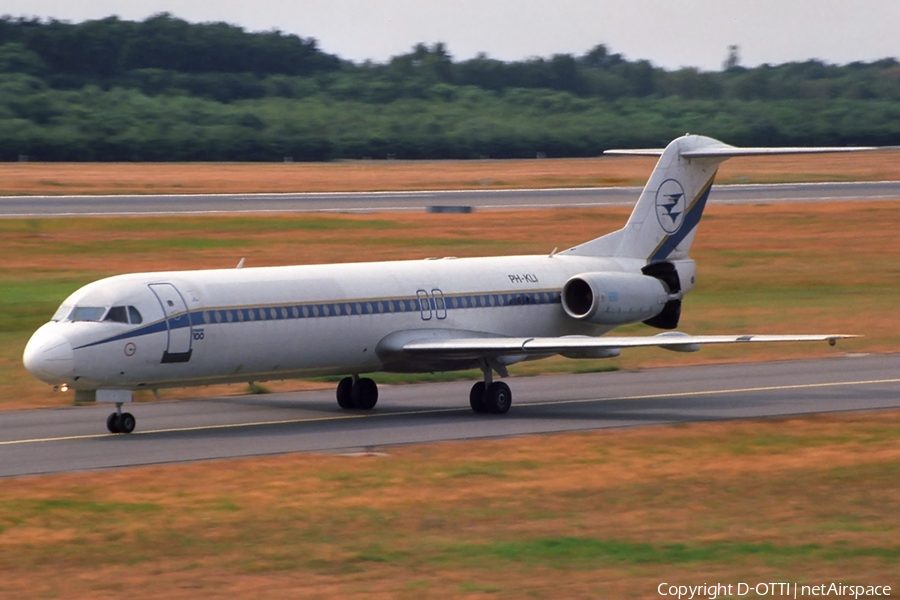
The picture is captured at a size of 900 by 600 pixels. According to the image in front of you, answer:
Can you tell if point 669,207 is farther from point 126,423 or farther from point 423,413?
point 126,423

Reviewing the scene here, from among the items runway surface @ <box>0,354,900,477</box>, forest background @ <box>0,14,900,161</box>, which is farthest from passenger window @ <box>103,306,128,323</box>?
forest background @ <box>0,14,900,161</box>

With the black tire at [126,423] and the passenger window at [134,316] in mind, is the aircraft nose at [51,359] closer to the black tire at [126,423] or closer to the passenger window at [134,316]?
the passenger window at [134,316]

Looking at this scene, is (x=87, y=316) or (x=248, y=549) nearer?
(x=248, y=549)

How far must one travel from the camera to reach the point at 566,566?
44.4ft

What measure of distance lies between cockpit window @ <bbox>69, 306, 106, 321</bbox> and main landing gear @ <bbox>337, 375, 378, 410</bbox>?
17.7 feet

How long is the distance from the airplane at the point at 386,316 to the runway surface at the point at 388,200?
34016 mm

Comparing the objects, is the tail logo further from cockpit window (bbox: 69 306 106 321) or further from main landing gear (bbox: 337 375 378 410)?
cockpit window (bbox: 69 306 106 321)

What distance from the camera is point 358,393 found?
25453 mm

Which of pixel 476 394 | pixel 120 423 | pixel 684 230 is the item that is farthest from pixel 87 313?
pixel 684 230

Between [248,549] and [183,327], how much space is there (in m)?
8.15

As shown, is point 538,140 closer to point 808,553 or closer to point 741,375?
point 741,375

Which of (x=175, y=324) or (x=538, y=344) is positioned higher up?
(x=175, y=324)

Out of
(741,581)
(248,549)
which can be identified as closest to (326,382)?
(248,549)

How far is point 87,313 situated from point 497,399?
7.16 metres
